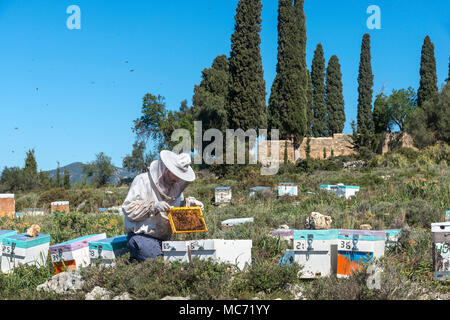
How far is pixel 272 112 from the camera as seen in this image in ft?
123

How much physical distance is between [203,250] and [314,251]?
1.41 metres

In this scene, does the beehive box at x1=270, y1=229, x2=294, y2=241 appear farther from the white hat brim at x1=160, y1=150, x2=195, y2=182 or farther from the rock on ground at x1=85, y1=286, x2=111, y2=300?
the rock on ground at x1=85, y1=286, x2=111, y2=300

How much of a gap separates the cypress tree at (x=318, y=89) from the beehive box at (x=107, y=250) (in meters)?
38.7

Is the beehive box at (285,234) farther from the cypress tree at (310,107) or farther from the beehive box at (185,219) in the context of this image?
the cypress tree at (310,107)

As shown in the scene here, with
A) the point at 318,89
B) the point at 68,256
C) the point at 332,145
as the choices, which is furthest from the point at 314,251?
the point at 318,89

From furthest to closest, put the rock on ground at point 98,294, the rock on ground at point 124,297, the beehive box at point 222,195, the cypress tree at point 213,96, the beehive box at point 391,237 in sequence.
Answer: the cypress tree at point 213,96
the beehive box at point 222,195
the beehive box at point 391,237
the rock on ground at point 98,294
the rock on ground at point 124,297

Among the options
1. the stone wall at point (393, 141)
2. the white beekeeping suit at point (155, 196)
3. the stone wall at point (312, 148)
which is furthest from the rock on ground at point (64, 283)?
the stone wall at point (393, 141)

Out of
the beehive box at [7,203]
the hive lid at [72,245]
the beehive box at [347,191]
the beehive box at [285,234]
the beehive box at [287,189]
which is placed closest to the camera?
the hive lid at [72,245]

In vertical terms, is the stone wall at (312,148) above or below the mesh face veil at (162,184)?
above

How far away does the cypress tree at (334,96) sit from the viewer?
4438cm

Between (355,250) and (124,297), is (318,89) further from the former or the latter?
(124,297)

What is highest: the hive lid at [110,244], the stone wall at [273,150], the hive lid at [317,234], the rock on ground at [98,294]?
the stone wall at [273,150]

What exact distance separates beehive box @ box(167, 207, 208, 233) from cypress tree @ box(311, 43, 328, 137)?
3861 centimetres

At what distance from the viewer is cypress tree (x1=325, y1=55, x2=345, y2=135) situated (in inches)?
1747
